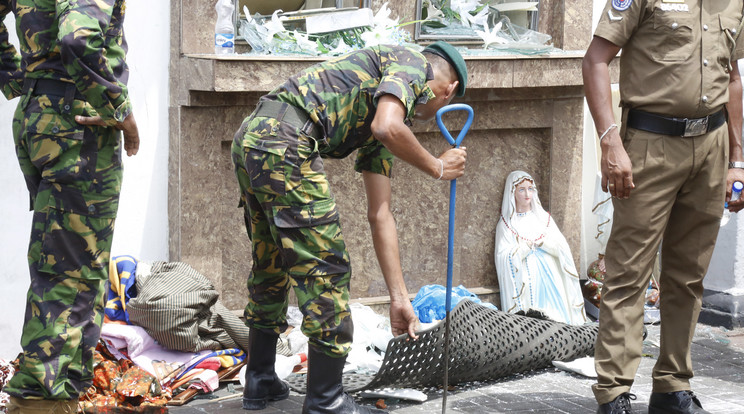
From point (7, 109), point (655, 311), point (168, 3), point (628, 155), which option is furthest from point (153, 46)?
point (655, 311)

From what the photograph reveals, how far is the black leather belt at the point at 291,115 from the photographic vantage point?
4.29m

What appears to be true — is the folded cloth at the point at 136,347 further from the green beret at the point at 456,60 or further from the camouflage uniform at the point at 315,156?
the green beret at the point at 456,60

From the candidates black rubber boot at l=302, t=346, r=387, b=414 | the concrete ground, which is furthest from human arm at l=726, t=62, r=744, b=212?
black rubber boot at l=302, t=346, r=387, b=414

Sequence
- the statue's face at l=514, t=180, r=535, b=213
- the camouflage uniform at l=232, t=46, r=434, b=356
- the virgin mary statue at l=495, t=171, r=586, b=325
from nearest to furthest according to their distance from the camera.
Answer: the camouflage uniform at l=232, t=46, r=434, b=356
the virgin mary statue at l=495, t=171, r=586, b=325
the statue's face at l=514, t=180, r=535, b=213

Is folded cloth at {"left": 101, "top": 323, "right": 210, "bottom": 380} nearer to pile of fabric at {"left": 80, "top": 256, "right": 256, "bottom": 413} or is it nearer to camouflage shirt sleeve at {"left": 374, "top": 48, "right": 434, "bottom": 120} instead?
pile of fabric at {"left": 80, "top": 256, "right": 256, "bottom": 413}

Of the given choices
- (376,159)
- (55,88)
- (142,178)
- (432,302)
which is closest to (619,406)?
(376,159)

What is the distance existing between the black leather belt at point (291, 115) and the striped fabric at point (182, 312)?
1393 millimetres

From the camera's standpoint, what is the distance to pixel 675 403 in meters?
4.80

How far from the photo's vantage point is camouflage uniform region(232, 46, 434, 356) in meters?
4.22

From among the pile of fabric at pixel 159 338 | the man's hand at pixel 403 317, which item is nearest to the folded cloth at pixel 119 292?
the pile of fabric at pixel 159 338

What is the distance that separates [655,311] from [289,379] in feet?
9.85

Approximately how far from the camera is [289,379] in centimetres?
536

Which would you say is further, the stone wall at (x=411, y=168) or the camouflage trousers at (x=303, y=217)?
the stone wall at (x=411, y=168)

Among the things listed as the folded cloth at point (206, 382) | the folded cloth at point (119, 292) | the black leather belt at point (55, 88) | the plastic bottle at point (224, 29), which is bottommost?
the folded cloth at point (206, 382)
